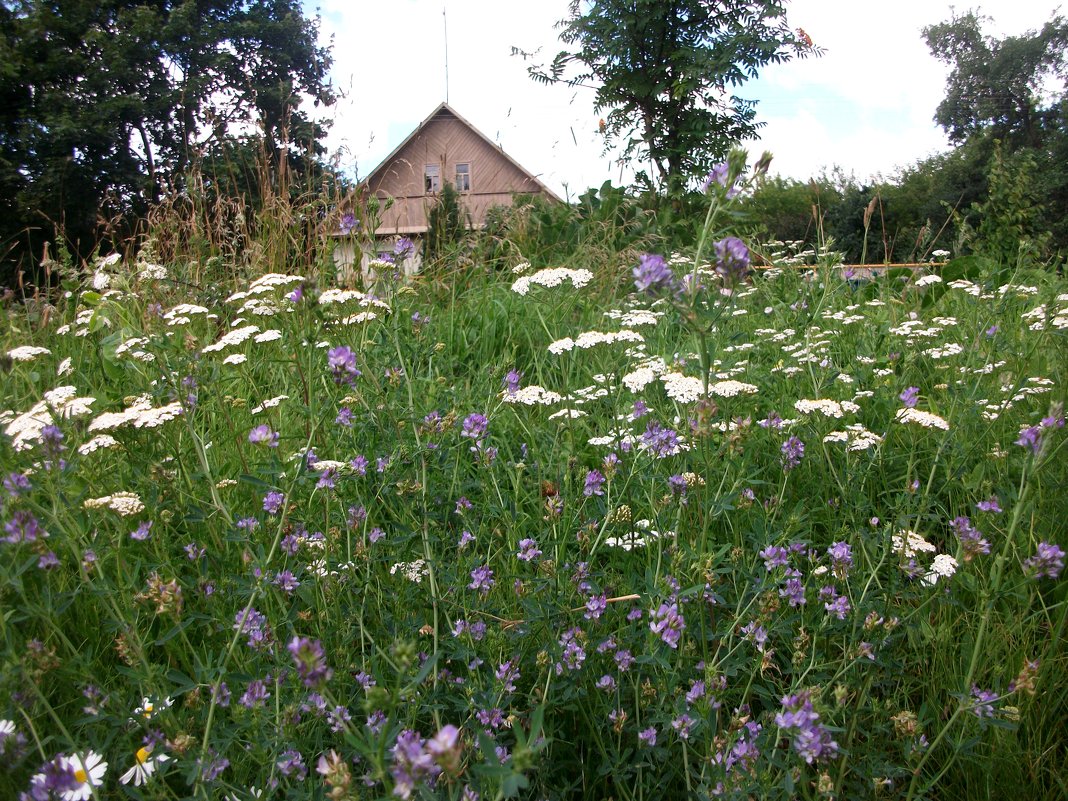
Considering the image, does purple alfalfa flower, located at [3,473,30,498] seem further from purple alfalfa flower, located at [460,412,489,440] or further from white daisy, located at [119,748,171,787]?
purple alfalfa flower, located at [460,412,489,440]

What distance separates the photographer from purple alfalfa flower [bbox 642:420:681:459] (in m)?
1.81

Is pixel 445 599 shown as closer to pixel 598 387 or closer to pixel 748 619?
pixel 748 619

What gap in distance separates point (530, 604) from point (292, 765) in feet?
1.84

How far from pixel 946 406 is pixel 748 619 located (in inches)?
A: 72.1

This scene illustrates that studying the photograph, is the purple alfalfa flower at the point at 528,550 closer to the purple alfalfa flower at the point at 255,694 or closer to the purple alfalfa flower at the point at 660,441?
the purple alfalfa flower at the point at 660,441

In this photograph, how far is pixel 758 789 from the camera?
1.33 metres

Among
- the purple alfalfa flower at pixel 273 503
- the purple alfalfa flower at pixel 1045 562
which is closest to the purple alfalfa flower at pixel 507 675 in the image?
the purple alfalfa flower at pixel 273 503

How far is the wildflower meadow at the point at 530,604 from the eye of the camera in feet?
4.50

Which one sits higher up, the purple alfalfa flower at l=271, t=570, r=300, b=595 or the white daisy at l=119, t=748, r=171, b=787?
the purple alfalfa flower at l=271, t=570, r=300, b=595

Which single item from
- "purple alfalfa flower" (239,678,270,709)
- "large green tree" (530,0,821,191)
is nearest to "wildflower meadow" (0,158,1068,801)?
"purple alfalfa flower" (239,678,270,709)

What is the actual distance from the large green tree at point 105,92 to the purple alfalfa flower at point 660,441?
24759mm

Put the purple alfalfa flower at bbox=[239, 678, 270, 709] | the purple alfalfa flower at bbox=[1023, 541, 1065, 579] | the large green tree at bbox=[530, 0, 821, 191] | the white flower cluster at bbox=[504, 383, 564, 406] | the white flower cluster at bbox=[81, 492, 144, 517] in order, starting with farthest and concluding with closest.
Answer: the large green tree at bbox=[530, 0, 821, 191] → the white flower cluster at bbox=[504, 383, 564, 406] → the white flower cluster at bbox=[81, 492, 144, 517] → the purple alfalfa flower at bbox=[1023, 541, 1065, 579] → the purple alfalfa flower at bbox=[239, 678, 270, 709]

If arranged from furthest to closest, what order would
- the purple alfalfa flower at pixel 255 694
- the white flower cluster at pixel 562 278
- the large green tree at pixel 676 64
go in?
the large green tree at pixel 676 64
the white flower cluster at pixel 562 278
the purple alfalfa flower at pixel 255 694

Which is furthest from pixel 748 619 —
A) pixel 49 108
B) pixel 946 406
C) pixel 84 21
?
pixel 84 21
